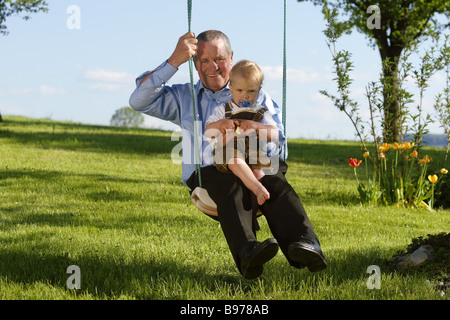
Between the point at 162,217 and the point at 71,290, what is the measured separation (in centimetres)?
270

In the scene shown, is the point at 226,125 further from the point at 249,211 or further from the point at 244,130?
the point at 249,211

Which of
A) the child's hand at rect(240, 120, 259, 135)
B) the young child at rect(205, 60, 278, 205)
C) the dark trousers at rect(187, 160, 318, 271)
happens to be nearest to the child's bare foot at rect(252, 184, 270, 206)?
the young child at rect(205, 60, 278, 205)

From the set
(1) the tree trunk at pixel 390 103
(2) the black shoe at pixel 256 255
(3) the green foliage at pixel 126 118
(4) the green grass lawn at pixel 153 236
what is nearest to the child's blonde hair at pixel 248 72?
(2) the black shoe at pixel 256 255

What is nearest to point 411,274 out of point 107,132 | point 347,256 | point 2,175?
point 347,256

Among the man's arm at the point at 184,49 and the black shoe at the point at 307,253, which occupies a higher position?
the man's arm at the point at 184,49

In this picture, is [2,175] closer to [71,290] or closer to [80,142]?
[80,142]

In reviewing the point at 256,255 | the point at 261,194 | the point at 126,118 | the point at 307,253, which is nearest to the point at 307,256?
the point at 307,253

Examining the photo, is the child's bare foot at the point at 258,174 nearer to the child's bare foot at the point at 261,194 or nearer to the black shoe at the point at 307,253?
the child's bare foot at the point at 261,194

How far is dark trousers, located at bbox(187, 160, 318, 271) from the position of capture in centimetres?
322

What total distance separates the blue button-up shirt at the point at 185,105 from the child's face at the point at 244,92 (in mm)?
149

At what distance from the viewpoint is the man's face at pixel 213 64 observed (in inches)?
146

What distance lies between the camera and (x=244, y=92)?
341 centimetres

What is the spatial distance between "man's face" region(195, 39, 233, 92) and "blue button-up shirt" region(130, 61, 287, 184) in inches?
2.9

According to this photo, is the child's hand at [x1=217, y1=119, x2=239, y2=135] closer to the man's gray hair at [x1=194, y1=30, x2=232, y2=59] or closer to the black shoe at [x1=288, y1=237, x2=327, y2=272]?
the man's gray hair at [x1=194, y1=30, x2=232, y2=59]
